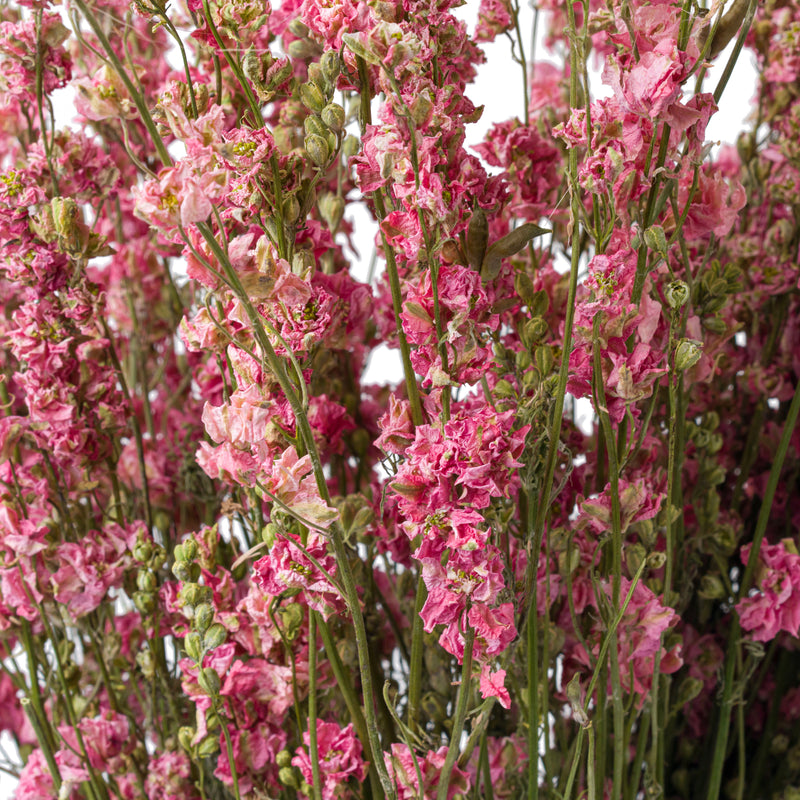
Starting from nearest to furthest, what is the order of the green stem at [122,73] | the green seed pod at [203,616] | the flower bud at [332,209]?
the green stem at [122,73], the green seed pod at [203,616], the flower bud at [332,209]

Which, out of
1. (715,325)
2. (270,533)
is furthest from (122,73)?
(715,325)

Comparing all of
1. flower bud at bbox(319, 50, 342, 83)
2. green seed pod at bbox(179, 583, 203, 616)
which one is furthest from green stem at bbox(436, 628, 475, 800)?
flower bud at bbox(319, 50, 342, 83)

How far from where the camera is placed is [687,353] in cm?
43

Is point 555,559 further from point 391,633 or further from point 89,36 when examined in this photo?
point 89,36

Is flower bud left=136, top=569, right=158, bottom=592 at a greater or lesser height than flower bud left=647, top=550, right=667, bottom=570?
greater

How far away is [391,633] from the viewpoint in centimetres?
63

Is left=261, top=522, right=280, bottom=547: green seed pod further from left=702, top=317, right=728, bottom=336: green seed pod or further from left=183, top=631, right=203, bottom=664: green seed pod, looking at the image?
left=702, top=317, right=728, bottom=336: green seed pod

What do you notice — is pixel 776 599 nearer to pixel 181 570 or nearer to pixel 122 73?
pixel 181 570

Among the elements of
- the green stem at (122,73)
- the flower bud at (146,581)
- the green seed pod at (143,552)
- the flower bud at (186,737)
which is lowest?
the flower bud at (186,737)

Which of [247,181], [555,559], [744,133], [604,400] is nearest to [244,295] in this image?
[247,181]

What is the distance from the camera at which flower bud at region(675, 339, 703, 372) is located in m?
0.43

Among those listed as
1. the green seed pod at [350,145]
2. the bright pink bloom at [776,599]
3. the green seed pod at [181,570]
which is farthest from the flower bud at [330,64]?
the bright pink bloom at [776,599]

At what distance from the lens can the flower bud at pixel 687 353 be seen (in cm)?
43

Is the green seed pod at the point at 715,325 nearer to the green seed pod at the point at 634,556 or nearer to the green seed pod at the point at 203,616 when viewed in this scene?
the green seed pod at the point at 634,556
